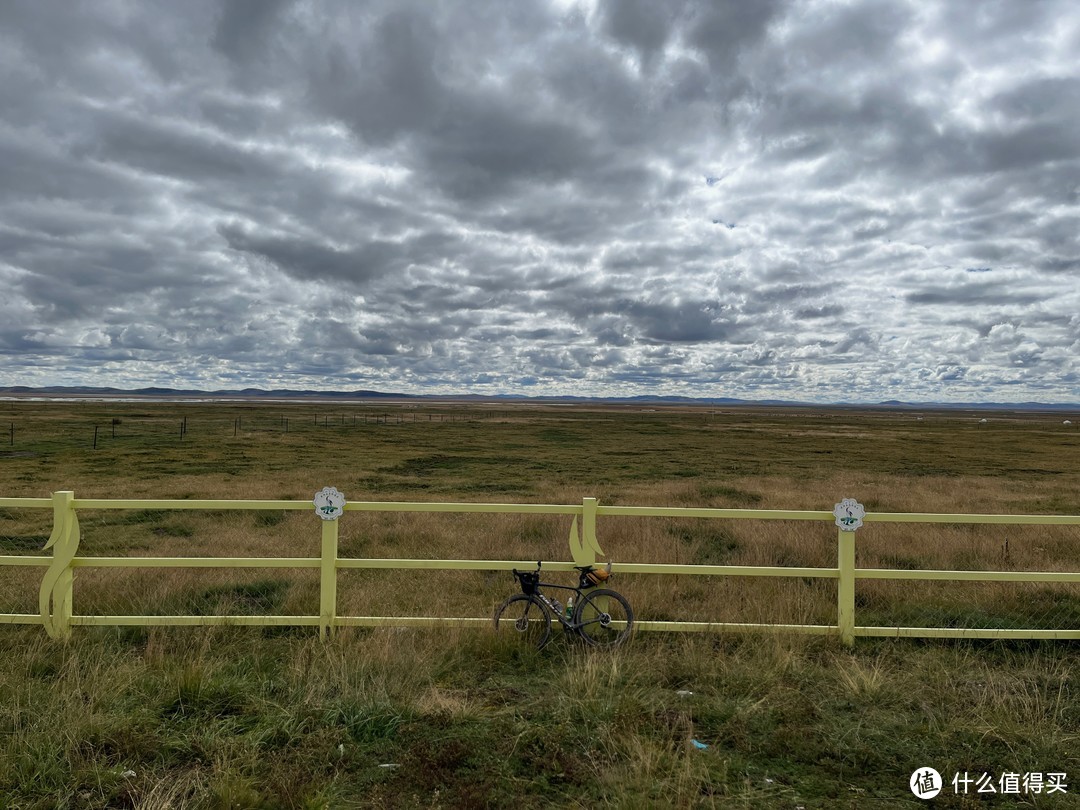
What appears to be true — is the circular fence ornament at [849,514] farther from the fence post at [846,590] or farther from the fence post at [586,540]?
the fence post at [586,540]

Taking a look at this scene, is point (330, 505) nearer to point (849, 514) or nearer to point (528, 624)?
point (528, 624)

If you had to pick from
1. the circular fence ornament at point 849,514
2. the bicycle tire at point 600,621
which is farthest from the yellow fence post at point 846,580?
the bicycle tire at point 600,621

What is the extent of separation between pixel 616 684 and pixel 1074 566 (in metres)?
9.79

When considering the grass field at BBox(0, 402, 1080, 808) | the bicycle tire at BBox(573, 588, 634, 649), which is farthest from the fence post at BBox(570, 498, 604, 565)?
the grass field at BBox(0, 402, 1080, 808)

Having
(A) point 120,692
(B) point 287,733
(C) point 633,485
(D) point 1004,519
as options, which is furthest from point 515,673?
(C) point 633,485

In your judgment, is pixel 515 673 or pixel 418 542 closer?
pixel 515 673

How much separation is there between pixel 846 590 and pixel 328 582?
483cm

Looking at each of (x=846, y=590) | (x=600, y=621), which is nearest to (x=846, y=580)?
(x=846, y=590)

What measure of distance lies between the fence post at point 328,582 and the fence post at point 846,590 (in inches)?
185

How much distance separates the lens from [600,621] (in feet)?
20.0

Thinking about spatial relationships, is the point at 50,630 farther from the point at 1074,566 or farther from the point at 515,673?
the point at 1074,566

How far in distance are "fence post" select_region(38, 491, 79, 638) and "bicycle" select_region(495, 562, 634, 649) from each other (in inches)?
157

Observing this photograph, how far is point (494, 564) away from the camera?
5.93m

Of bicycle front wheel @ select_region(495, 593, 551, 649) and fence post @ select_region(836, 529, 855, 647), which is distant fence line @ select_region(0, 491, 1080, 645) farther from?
bicycle front wheel @ select_region(495, 593, 551, 649)
